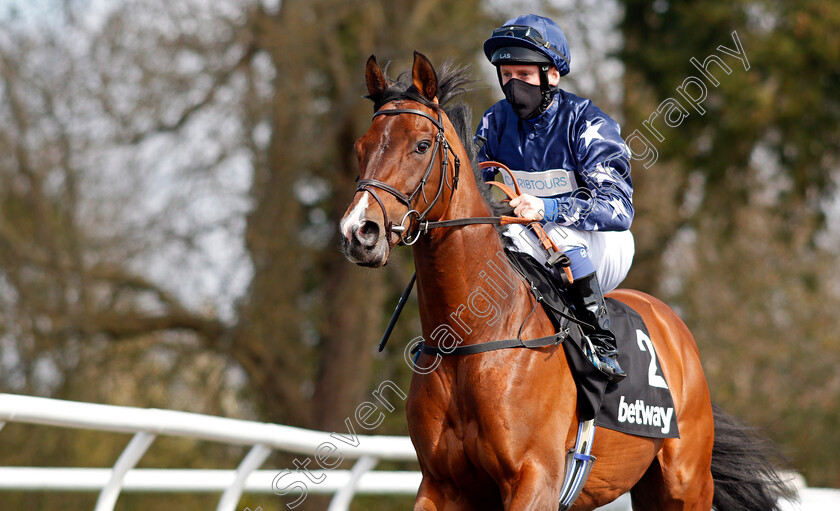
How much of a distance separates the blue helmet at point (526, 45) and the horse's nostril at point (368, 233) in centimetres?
119

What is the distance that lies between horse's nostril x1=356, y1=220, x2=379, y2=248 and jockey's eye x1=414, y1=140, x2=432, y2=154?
0.39 metres

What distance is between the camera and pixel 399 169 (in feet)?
9.49

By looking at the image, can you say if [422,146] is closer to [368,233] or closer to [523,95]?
[368,233]

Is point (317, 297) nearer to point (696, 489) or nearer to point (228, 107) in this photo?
point (228, 107)

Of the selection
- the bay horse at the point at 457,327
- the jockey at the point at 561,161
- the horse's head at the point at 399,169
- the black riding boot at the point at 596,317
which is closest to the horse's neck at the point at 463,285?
the bay horse at the point at 457,327

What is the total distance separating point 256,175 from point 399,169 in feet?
28.0

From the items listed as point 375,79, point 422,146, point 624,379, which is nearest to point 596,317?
point 624,379

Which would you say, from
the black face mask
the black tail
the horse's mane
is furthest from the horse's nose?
the black tail

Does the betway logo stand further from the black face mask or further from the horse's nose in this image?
the horse's nose

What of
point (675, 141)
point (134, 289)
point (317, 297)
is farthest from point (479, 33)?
point (134, 289)

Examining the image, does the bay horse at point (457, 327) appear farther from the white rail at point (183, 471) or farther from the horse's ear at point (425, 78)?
the white rail at point (183, 471)

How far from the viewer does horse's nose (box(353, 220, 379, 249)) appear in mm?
2633

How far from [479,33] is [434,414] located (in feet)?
29.9

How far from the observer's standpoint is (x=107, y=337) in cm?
1090
